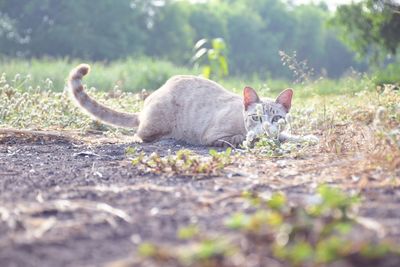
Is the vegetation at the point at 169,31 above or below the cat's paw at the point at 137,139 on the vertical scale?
above

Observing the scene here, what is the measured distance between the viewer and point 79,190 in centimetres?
301

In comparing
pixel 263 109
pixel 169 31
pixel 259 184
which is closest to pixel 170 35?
pixel 169 31

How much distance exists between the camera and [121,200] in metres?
2.76

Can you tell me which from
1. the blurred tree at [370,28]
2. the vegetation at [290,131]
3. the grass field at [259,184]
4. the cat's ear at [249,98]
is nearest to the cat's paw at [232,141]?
the cat's ear at [249,98]

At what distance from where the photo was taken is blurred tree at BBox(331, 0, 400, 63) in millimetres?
9273

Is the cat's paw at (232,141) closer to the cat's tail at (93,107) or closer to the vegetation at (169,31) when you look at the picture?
the cat's tail at (93,107)

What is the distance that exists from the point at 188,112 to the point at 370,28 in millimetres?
5051

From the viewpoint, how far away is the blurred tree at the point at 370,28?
30.4 ft

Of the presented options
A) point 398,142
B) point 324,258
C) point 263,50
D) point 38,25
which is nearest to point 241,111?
point 398,142

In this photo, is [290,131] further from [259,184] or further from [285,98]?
[259,184]

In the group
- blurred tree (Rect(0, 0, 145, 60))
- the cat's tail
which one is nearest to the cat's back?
the cat's tail

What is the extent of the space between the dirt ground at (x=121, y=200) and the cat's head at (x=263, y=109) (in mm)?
1025

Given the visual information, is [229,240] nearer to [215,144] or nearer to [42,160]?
[42,160]

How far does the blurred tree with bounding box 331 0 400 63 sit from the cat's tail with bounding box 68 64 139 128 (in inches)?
174
